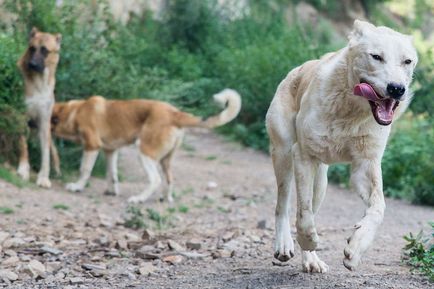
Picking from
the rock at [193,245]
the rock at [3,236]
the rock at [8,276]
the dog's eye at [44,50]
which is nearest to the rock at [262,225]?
the rock at [193,245]

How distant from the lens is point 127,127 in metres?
11.2

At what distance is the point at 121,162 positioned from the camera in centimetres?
1298

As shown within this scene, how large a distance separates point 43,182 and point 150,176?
140 cm

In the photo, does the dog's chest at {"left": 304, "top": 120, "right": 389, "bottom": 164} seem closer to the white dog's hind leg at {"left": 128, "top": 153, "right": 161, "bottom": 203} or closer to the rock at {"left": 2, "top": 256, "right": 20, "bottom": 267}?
the rock at {"left": 2, "top": 256, "right": 20, "bottom": 267}

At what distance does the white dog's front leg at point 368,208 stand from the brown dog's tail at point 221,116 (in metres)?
4.84

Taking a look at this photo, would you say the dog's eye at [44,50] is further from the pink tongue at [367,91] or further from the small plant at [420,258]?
the pink tongue at [367,91]

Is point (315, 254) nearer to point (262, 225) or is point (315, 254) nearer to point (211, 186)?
point (262, 225)

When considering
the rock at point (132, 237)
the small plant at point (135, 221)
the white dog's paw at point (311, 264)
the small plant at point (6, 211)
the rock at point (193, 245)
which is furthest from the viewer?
the small plant at point (6, 211)

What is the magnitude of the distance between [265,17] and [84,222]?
45.2 ft

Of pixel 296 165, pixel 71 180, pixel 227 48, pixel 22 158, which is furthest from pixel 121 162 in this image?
pixel 296 165

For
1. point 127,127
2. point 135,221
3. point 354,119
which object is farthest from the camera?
point 127,127

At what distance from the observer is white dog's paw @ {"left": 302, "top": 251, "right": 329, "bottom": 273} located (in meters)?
5.88

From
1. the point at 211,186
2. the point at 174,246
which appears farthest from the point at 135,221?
the point at 211,186

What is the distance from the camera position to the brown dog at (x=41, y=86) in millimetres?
10727
